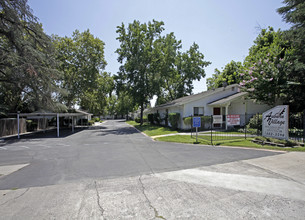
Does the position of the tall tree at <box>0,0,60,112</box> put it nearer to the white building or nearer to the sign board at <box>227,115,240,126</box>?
the white building

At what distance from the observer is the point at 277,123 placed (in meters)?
10.1

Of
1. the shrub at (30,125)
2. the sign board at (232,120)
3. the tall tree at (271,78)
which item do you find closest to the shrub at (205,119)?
the tall tree at (271,78)

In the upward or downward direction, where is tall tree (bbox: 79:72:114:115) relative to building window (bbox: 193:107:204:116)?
upward

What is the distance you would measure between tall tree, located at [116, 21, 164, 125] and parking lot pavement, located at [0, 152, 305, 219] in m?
23.3

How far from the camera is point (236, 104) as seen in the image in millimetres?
18875

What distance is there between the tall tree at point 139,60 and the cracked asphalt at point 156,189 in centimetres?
2181

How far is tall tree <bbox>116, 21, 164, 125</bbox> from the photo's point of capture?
27.8 meters

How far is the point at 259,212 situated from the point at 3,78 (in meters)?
23.0

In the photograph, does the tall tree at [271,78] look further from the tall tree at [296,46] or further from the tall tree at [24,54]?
the tall tree at [24,54]

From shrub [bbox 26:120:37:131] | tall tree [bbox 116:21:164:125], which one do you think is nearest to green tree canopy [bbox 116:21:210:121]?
tall tree [bbox 116:21:164:125]

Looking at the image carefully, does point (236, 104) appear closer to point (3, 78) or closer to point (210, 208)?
point (210, 208)

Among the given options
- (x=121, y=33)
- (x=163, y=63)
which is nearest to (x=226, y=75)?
(x=163, y=63)

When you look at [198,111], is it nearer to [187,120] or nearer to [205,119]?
[205,119]

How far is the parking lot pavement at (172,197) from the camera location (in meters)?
3.22
